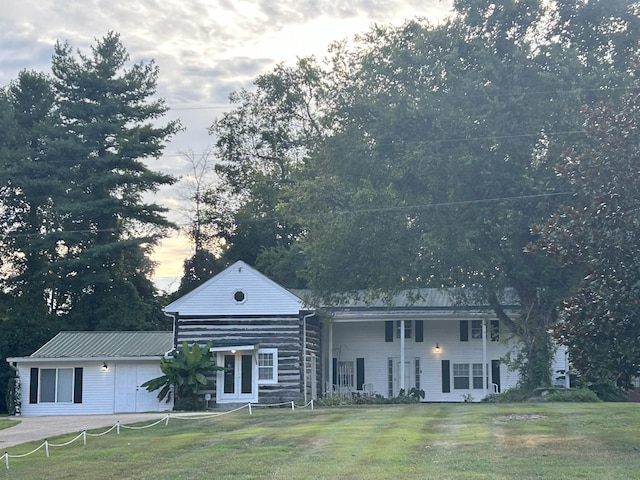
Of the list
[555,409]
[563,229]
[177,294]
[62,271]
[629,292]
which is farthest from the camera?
[177,294]

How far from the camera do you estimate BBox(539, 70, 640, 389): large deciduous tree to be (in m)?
14.6

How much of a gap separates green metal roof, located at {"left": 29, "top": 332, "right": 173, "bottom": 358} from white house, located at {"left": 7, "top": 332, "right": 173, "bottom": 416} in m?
0.04

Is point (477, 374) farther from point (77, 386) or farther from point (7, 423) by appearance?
point (7, 423)

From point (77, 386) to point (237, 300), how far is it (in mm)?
7352

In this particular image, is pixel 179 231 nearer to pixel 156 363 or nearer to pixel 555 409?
pixel 156 363

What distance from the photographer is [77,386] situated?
37.3 m

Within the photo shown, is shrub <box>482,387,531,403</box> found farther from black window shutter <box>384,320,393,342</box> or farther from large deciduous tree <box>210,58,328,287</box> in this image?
large deciduous tree <box>210,58,328,287</box>

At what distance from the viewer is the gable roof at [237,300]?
35688mm

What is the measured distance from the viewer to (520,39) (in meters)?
29.1

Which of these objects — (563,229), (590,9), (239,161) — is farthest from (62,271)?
(563,229)

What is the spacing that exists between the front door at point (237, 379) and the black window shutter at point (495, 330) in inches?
388

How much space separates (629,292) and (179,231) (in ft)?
144

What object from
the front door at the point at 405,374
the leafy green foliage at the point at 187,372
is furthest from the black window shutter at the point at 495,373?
the leafy green foliage at the point at 187,372

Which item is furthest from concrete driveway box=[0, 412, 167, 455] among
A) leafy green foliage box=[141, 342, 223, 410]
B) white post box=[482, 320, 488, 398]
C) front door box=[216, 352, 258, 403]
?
white post box=[482, 320, 488, 398]
